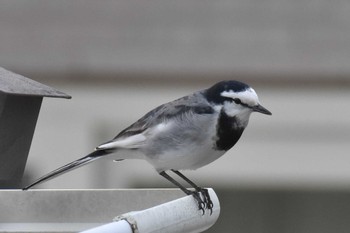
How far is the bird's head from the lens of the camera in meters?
4.40

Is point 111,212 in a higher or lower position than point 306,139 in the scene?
higher

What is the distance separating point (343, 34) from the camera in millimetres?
10266

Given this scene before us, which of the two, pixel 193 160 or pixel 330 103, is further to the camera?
pixel 330 103

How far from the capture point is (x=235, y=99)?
4465mm

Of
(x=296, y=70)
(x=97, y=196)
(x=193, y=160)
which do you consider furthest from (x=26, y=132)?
(x=296, y=70)

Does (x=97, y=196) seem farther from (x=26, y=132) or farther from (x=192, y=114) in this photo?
(x=192, y=114)

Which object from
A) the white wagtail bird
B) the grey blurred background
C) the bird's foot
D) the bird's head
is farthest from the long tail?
the grey blurred background

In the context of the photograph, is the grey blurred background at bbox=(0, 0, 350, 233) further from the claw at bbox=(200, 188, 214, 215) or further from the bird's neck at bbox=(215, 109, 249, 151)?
the claw at bbox=(200, 188, 214, 215)

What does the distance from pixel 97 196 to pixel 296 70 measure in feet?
22.2

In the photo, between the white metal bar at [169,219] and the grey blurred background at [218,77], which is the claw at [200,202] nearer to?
the white metal bar at [169,219]

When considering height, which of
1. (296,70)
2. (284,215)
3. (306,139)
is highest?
(296,70)

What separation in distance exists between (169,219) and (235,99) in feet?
4.49

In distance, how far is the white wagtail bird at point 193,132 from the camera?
14.6 ft

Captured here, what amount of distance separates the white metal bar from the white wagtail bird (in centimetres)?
63
